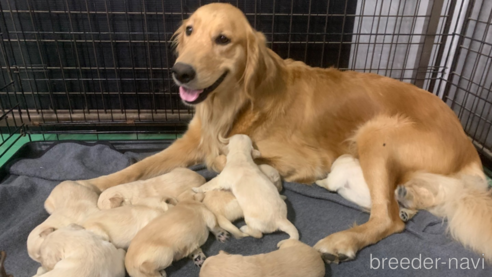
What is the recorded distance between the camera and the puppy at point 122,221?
3.98ft

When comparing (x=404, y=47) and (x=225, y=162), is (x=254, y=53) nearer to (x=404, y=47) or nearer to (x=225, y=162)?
(x=225, y=162)

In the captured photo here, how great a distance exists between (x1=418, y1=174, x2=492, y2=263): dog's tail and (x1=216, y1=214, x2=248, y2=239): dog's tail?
893 millimetres

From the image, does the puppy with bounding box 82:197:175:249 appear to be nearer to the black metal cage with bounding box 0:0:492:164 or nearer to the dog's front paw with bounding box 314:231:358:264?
the dog's front paw with bounding box 314:231:358:264

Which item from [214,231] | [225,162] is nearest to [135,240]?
[214,231]

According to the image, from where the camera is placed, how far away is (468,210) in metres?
1.38

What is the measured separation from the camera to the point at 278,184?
1684 millimetres

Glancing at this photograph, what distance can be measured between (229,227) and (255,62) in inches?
30.3

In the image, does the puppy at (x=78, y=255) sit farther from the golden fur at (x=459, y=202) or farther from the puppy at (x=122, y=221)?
the golden fur at (x=459, y=202)

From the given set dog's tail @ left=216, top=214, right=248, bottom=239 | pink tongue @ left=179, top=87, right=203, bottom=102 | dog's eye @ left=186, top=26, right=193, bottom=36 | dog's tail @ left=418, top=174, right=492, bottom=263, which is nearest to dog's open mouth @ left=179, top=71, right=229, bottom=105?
pink tongue @ left=179, top=87, right=203, bottom=102

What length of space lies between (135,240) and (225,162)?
2.16ft

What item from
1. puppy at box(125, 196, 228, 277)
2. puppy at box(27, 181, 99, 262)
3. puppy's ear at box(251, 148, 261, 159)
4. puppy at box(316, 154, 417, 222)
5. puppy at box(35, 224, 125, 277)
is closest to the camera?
puppy at box(35, 224, 125, 277)

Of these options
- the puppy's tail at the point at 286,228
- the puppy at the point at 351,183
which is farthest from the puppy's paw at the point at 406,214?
the puppy's tail at the point at 286,228

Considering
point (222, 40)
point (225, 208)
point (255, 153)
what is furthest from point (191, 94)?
point (225, 208)

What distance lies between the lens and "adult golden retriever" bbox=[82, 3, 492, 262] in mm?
1464
